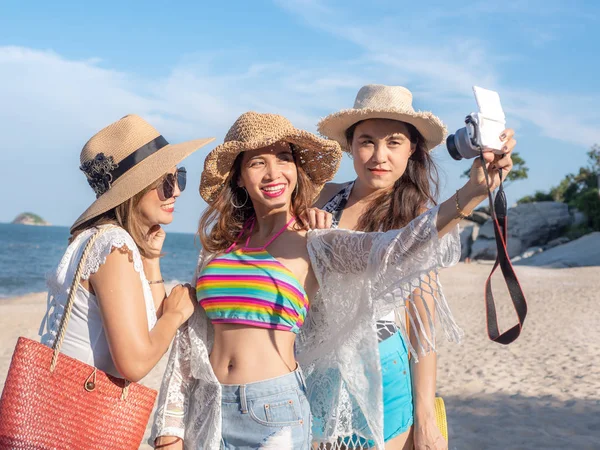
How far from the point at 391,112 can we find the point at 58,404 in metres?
1.92

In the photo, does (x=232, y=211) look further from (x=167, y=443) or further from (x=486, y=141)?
(x=486, y=141)

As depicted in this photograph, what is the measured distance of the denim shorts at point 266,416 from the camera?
243 cm

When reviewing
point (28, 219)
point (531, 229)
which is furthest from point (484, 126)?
point (28, 219)

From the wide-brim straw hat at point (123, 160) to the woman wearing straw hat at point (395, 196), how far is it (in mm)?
762

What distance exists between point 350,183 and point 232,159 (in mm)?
783

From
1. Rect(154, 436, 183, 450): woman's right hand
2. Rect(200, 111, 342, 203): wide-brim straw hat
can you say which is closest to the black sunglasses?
Rect(200, 111, 342, 203): wide-brim straw hat

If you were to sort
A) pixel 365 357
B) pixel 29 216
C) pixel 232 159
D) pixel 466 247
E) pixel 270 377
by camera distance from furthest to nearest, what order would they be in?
1. pixel 29 216
2. pixel 466 247
3. pixel 232 159
4. pixel 365 357
5. pixel 270 377

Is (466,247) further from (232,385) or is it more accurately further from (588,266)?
(232,385)

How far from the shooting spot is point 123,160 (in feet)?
8.14

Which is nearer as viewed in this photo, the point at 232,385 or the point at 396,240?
the point at 396,240

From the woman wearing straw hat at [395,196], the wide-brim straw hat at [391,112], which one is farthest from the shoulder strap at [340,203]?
the wide-brim straw hat at [391,112]

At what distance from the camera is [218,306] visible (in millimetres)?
2619

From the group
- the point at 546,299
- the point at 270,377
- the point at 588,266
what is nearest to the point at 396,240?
the point at 270,377

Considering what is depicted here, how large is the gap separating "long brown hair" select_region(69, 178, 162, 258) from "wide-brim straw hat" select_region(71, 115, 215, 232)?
0.04 metres
